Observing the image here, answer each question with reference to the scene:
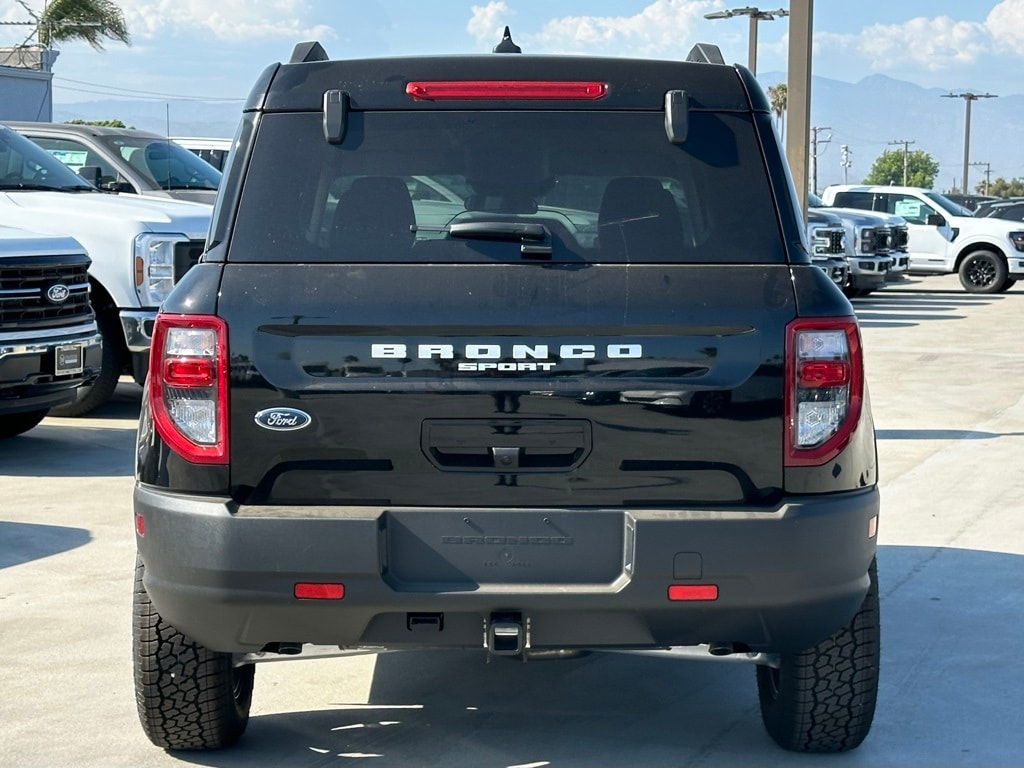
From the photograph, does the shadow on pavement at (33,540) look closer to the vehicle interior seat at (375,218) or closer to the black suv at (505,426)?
the black suv at (505,426)

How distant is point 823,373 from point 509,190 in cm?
94

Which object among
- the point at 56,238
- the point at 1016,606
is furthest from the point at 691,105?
the point at 56,238

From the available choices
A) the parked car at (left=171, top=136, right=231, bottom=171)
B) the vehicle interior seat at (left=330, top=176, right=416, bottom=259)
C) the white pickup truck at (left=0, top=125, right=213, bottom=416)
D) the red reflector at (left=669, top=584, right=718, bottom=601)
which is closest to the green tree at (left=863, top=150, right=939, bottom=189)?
the parked car at (left=171, top=136, right=231, bottom=171)

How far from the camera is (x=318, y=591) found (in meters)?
3.76

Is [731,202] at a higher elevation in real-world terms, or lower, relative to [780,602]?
higher

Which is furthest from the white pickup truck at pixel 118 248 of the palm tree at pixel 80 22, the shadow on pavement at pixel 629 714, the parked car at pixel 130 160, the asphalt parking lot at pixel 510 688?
the palm tree at pixel 80 22

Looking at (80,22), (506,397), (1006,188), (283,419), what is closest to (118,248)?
(283,419)

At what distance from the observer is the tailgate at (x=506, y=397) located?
3744mm

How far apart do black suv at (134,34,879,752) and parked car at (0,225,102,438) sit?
5.48 meters

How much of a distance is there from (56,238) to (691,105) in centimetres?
641

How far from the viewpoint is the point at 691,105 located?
4.03 meters

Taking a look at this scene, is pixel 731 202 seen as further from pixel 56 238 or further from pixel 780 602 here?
pixel 56 238

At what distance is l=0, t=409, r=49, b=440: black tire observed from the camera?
Answer: 10.3 metres

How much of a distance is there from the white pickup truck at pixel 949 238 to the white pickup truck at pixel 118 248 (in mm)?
18652
